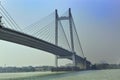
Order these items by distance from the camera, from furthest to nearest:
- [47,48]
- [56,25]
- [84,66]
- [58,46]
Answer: [84,66]
[56,25]
[58,46]
[47,48]

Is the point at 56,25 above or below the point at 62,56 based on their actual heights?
above

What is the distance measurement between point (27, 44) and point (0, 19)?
8296mm

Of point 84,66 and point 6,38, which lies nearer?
point 6,38

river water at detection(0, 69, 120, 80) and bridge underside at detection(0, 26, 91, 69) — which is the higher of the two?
bridge underside at detection(0, 26, 91, 69)

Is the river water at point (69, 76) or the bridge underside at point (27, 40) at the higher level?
the bridge underside at point (27, 40)

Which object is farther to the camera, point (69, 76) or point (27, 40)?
point (27, 40)

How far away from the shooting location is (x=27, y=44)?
39.6 meters

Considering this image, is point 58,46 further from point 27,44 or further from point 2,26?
point 2,26

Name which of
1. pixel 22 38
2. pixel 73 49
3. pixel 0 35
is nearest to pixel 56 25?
pixel 73 49

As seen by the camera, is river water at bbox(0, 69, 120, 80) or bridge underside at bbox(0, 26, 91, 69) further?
bridge underside at bbox(0, 26, 91, 69)

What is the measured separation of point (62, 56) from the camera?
57594 millimetres

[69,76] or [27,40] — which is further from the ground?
[27,40]

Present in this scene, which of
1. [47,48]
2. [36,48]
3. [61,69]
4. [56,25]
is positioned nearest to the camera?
[36,48]

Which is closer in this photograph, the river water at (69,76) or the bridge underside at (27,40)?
the river water at (69,76)
